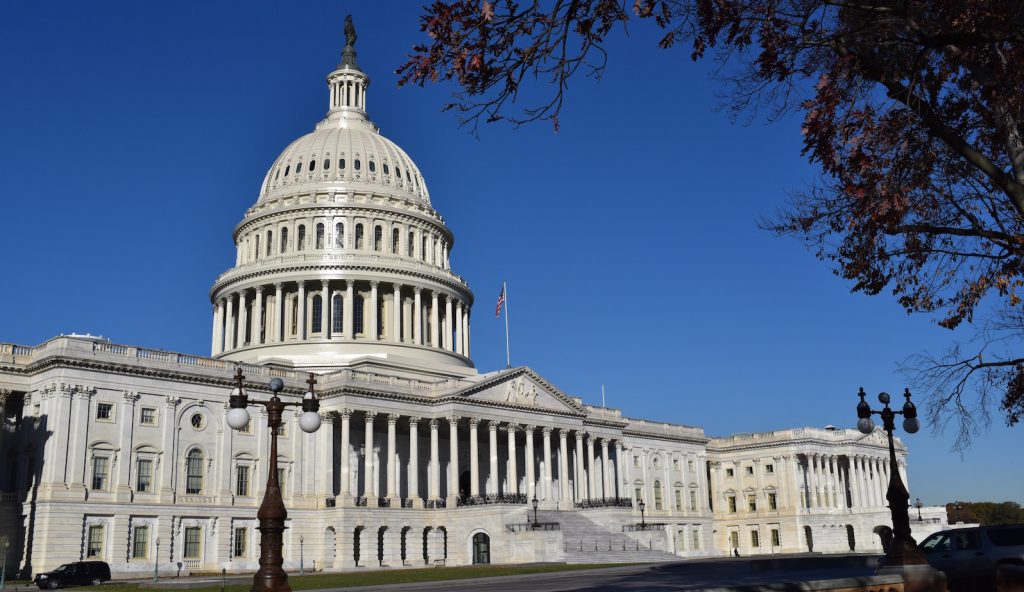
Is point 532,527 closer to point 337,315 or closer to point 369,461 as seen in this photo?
point 369,461

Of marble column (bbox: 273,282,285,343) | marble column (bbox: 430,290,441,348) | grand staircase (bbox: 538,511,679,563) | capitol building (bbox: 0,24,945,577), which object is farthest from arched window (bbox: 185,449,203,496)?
marble column (bbox: 430,290,441,348)

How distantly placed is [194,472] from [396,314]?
28.2m

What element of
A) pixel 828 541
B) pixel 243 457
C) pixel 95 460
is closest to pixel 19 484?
pixel 95 460

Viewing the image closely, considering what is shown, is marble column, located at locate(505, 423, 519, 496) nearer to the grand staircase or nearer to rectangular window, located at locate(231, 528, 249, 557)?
the grand staircase

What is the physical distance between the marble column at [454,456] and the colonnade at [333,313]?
14690 millimetres

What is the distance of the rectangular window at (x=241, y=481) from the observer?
2835 inches

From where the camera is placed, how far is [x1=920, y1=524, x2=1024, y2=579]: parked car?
27094 millimetres

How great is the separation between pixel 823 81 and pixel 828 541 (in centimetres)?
11101

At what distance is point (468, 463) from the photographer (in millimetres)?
87250

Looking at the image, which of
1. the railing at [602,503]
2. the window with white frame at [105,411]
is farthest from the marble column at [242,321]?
the railing at [602,503]

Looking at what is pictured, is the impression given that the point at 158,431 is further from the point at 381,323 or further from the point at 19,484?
the point at 381,323

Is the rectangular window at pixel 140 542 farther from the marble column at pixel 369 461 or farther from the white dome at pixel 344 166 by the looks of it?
the white dome at pixel 344 166

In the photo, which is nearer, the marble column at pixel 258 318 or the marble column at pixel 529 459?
the marble column at pixel 529 459

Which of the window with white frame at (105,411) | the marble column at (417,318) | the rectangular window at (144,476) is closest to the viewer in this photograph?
the window with white frame at (105,411)
